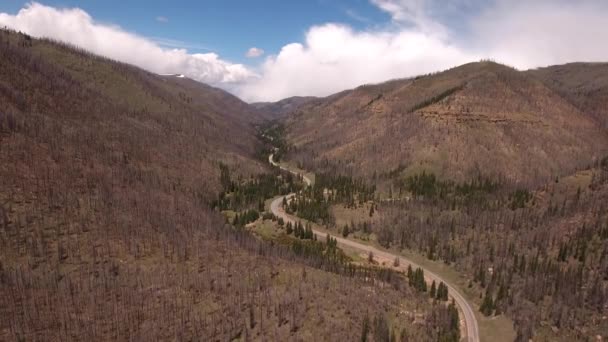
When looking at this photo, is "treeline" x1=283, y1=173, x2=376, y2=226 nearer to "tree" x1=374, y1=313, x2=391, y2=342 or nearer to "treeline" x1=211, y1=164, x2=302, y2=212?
"treeline" x1=211, y1=164, x2=302, y2=212

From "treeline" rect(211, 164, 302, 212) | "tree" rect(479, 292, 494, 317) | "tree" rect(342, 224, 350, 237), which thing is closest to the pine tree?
"tree" rect(479, 292, 494, 317)

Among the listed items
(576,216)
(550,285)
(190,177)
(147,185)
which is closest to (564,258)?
(550,285)

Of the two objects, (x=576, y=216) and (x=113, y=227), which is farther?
(x=576, y=216)

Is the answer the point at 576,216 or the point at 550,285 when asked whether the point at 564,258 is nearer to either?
the point at 550,285

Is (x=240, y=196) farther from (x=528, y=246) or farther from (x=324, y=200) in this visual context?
(x=528, y=246)

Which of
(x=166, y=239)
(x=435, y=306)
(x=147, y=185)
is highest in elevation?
(x=147, y=185)

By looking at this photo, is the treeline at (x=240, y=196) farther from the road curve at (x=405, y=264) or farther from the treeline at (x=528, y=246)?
the treeline at (x=528, y=246)

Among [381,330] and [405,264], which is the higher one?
[381,330]

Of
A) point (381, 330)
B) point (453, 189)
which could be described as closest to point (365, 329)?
point (381, 330)
